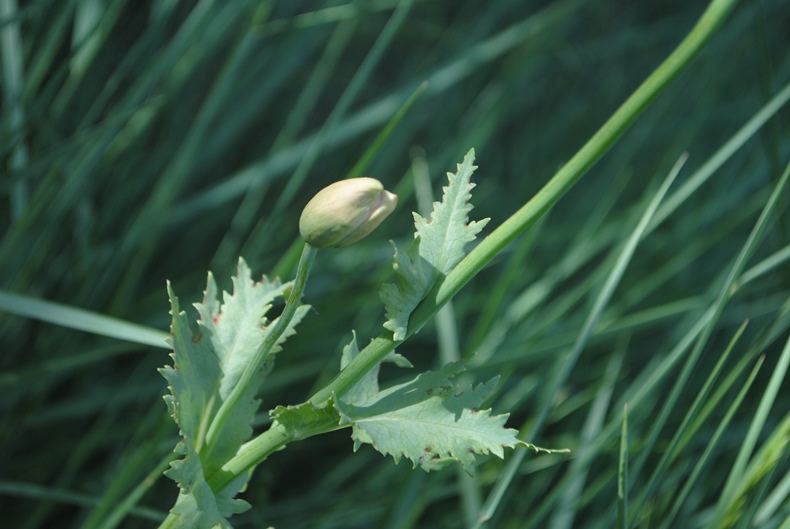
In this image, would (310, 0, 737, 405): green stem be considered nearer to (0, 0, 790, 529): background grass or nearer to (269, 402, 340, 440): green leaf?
(269, 402, 340, 440): green leaf

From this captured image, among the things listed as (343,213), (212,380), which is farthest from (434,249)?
(212,380)

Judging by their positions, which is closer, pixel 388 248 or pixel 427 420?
pixel 427 420

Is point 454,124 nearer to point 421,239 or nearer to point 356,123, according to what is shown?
point 356,123

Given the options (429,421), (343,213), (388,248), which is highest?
(388,248)

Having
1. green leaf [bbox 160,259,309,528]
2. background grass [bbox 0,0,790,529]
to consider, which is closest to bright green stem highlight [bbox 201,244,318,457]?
green leaf [bbox 160,259,309,528]

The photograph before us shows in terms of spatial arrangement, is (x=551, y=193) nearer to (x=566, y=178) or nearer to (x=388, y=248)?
(x=566, y=178)

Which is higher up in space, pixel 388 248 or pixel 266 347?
pixel 388 248
